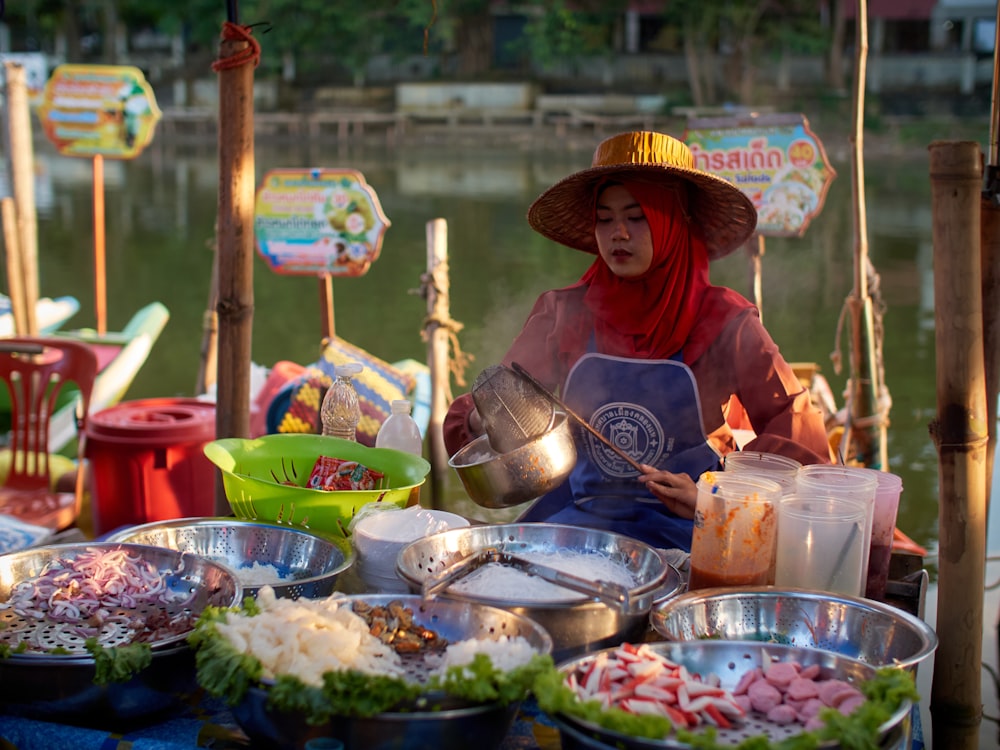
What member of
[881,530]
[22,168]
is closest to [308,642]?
[881,530]

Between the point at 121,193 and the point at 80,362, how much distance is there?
59.7 feet

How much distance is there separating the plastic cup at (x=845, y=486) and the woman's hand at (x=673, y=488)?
0.24 m

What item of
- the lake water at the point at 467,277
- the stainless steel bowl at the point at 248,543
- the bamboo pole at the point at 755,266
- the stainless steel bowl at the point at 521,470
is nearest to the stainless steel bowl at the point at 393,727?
the stainless steel bowl at the point at 248,543

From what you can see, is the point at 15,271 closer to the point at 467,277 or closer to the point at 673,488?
the point at 673,488

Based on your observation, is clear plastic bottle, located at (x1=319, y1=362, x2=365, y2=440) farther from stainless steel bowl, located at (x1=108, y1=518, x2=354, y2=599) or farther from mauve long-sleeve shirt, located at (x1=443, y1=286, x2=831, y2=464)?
stainless steel bowl, located at (x1=108, y1=518, x2=354, y2=599)

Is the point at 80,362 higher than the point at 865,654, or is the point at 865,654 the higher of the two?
the point at 80,362

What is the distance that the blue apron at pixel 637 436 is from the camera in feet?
7.91

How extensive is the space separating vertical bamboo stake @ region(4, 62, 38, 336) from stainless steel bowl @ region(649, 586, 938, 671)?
479 cm

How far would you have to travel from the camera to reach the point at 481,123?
28469mm

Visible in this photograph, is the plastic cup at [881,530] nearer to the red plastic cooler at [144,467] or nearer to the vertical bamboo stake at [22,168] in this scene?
the red plastic cooler at [144,467]

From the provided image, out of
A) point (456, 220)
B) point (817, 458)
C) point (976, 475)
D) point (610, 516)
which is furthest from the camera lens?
point (456, 220)

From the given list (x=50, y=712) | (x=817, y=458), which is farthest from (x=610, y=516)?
(x=50, y=712)

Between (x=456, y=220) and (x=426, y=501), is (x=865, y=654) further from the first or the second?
(x=456, y=220)

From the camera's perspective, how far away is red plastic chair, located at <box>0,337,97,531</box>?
12.3 ft
